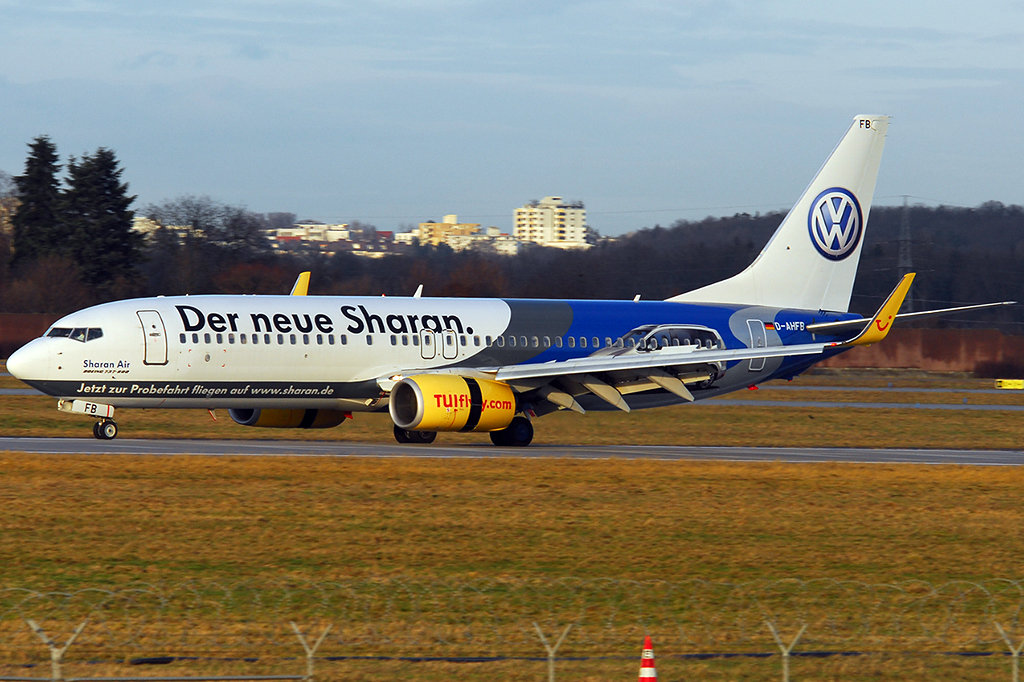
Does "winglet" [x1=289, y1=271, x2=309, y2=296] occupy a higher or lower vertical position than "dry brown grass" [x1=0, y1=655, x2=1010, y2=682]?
higher

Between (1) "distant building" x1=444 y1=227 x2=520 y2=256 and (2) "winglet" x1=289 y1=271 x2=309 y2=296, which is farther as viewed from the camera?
(1) "distant building" x1=444 y1=227 x2=520 y2=256

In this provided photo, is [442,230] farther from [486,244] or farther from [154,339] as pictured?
[154,339]

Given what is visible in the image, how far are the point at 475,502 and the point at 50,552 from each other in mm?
7550

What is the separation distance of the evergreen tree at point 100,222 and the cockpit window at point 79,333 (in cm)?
5540

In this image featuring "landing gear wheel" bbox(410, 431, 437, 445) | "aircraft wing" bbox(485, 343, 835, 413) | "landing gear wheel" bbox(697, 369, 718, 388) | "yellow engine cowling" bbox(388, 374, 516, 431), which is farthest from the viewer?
"landing gear wheel" bbox(697, 369, 718, 388)

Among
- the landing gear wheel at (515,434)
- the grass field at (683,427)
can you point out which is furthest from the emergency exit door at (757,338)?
the landing gear wheel at (515,434)

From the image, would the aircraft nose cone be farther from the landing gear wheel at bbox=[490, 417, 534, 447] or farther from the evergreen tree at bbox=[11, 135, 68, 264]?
the evergreen tree at bbox=[11, 135, 68, 264]

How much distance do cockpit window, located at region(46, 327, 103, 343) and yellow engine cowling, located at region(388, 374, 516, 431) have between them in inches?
294

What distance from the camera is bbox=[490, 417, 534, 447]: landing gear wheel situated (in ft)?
113

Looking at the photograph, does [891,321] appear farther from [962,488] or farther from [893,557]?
[893,557]

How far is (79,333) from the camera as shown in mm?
31000

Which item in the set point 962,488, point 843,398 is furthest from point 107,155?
point 962,488

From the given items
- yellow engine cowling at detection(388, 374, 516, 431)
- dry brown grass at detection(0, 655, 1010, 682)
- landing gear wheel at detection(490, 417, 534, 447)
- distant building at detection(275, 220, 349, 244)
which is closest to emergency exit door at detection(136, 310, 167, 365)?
yellow engine cowling at detection(388, 374, 516, 431)

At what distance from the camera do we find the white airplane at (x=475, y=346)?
31.2m
